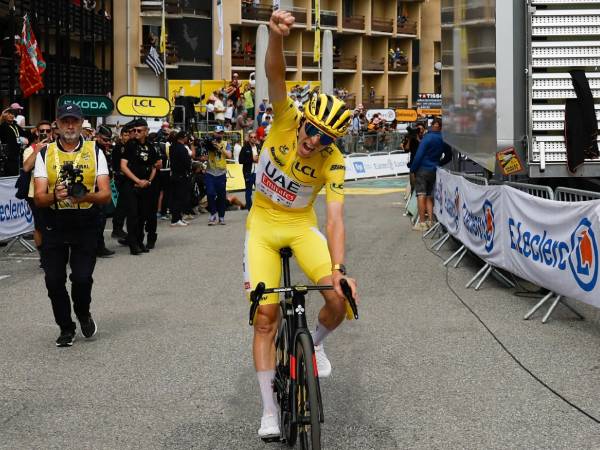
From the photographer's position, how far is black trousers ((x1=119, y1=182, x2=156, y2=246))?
15.0m

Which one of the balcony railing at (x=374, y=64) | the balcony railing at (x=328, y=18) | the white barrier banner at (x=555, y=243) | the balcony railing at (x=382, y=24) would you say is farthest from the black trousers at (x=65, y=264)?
the balcony railing at (x=382, y=24)

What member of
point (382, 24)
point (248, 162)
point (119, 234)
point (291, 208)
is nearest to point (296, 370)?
point (291, 208)

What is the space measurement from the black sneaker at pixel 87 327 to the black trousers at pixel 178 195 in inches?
431

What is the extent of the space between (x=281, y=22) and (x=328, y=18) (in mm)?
66404

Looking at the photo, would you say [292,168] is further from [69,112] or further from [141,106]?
[141,106]

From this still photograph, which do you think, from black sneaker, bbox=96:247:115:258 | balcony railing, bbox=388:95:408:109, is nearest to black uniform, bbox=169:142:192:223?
black sneaker, bbox=96:247:115:258

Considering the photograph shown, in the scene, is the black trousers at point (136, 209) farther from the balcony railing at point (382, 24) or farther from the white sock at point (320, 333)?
the balcony railing at point (382, 24)

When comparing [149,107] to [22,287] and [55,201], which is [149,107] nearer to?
[22,287]

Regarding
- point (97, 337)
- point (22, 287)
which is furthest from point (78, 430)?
point (22, 287)

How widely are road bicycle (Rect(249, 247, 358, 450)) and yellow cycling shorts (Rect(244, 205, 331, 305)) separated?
0.14 m

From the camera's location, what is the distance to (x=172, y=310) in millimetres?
9961

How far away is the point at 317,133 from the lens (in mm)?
5301

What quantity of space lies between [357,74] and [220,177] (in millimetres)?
53516

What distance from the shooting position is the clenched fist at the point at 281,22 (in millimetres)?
4965
